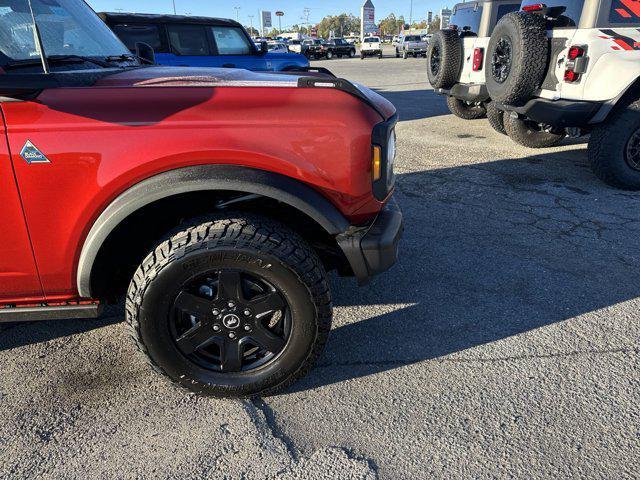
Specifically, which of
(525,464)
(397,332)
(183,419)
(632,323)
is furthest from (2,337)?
(632,323)

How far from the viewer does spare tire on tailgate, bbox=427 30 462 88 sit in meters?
7.49

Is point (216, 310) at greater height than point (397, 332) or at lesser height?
greater

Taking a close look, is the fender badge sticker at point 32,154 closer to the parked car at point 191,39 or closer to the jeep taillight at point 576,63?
the jeep taillight at point 576,63

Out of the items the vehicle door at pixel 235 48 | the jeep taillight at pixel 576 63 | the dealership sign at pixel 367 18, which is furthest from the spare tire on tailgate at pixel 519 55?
the dealership sign at pixel 367 18

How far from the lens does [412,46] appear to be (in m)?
33.3

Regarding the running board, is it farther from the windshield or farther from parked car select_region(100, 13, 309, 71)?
parked car select_region(100, 13, 309, 71)

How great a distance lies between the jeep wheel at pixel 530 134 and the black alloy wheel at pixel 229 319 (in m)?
5.75

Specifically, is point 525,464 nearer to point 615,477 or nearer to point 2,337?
point 615,477

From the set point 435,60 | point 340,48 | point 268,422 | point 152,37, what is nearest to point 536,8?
point 435,60

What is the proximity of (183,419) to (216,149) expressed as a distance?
3.96 feet

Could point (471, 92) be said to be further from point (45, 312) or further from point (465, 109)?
point (45, 312)

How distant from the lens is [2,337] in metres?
2.73

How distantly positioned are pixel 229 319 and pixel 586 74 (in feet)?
14.9

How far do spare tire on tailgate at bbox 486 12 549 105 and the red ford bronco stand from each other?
3610 mm
